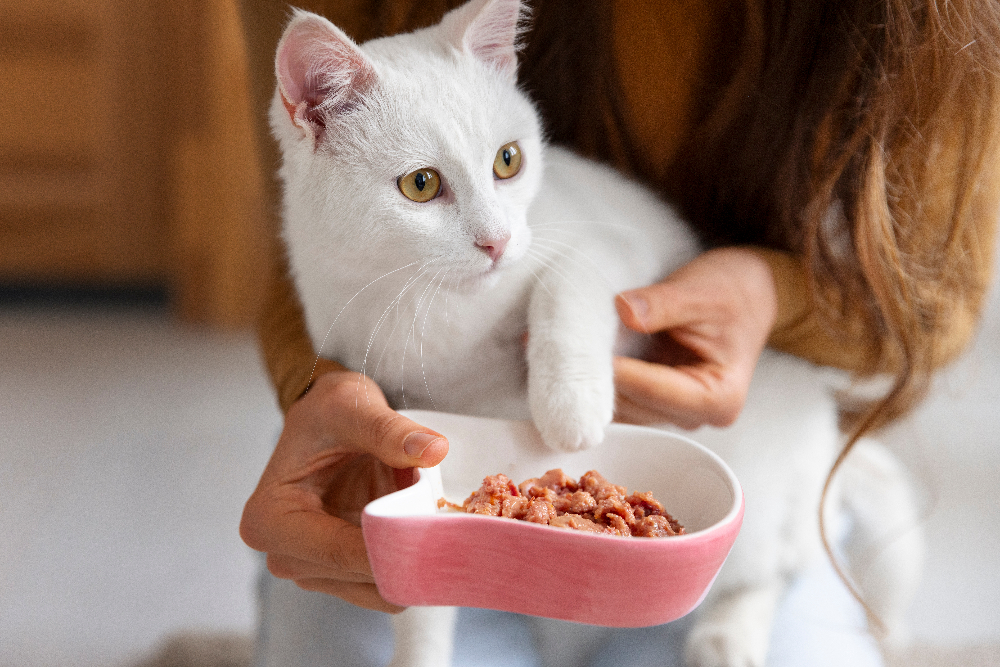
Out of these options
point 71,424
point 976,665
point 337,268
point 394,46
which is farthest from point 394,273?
point 976,665

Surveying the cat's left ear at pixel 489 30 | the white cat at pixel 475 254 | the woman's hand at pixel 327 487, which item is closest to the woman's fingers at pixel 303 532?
the woman's hand at pixel 327 487

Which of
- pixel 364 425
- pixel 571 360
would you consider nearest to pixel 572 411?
pixel 571 360

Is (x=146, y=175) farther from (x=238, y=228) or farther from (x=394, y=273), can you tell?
(x=394, y=273)

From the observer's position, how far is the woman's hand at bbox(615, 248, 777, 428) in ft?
1.91

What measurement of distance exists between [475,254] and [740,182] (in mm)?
327

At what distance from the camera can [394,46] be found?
0.50m

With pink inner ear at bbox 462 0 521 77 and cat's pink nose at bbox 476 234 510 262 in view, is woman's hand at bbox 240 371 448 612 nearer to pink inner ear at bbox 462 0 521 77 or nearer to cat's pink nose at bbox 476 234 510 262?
cat's pink nose at bbox 476 234 510 262

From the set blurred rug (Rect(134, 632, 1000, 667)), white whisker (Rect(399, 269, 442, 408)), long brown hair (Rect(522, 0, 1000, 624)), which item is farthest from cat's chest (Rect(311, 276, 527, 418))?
blurred rug (Rect(134, 632, 1000, 667))

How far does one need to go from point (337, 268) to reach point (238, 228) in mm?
197

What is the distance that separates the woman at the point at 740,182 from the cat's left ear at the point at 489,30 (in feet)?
0.33

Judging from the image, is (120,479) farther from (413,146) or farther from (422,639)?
(413,146)

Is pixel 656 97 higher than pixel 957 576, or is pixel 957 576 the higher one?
pixel 656 97

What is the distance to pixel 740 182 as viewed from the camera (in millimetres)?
669

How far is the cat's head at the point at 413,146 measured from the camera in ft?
1.51
